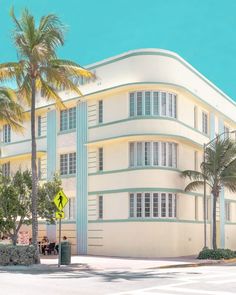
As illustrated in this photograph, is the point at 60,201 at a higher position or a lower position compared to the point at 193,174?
lower

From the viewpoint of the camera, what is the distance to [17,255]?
2400 centimetres

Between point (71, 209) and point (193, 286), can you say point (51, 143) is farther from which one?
point (193, 286)

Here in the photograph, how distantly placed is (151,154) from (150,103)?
115 inches

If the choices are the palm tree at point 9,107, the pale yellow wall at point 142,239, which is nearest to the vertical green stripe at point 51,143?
the pale yellow wall at point 142,239

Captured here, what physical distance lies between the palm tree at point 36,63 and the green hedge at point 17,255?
1.78 ft

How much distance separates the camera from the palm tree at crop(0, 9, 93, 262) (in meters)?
23.9

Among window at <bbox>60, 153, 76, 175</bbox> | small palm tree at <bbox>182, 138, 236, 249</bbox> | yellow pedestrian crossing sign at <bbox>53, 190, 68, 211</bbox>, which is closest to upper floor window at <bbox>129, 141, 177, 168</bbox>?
small palm tree at <bbox>182, 138, 236, 249</bbox>

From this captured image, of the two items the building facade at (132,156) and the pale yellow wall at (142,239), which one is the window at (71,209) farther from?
the pale yellow wall at (142,239)

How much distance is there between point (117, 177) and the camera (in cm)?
3294

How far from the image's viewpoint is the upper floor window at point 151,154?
32219 millimetres

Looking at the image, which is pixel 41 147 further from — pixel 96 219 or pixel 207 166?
pixel 207 166

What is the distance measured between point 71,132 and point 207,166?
361 inches

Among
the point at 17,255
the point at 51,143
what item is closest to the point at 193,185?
the point at 51,143

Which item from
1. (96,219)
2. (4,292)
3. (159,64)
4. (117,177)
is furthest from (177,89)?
(4,292)
